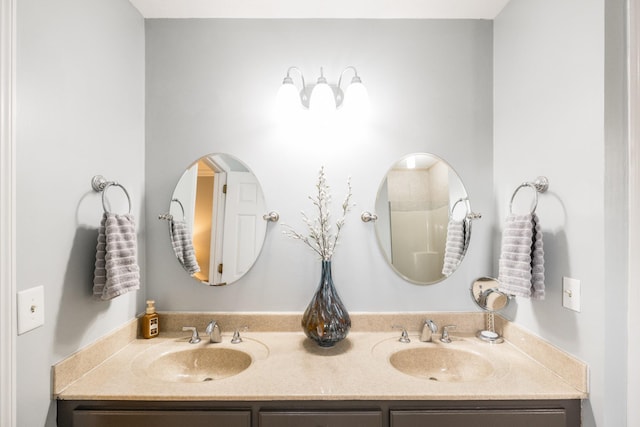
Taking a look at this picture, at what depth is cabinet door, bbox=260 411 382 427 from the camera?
109cm

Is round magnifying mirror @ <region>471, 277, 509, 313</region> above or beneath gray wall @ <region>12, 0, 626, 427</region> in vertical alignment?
beneath

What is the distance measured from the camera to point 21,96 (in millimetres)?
973

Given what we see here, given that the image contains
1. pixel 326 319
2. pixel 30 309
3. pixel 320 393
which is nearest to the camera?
pixel 30 309

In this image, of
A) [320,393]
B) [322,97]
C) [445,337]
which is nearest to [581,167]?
[445,337]

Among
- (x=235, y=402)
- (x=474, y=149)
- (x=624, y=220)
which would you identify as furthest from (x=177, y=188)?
(x=624, y=220)

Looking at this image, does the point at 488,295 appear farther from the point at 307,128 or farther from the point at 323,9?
the point at 323,9

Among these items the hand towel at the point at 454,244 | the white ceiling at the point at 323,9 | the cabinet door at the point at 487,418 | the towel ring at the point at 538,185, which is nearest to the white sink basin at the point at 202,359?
the cabinet door at the point at 487,418

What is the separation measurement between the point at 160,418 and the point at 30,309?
1.72 feet

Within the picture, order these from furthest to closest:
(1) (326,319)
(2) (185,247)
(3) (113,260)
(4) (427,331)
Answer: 1. (2) (185,247)
2. (4) (427,331)
3. (1) (326,319)
4. (3) (113,260)

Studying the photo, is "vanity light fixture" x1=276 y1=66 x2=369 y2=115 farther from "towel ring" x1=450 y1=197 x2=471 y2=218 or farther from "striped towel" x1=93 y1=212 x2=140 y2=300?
"striped towel" x1=93 y1=212 x2=140 y2=300

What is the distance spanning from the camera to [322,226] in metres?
1.51

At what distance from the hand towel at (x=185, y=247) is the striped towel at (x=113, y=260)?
309mm

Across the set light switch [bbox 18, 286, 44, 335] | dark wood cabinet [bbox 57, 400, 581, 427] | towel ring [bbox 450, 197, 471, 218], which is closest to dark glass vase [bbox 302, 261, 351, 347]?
dark wood cabinet [bbox 57, 400, 581, 427]

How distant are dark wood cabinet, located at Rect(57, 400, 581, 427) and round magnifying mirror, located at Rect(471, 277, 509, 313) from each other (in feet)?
1.56
